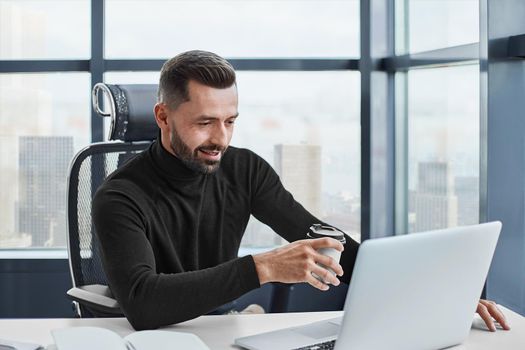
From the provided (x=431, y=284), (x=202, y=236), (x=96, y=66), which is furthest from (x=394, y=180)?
(x=431, y=284)

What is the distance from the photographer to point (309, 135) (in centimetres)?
387

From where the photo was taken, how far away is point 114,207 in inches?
70.8

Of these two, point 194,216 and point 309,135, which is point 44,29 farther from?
point 194,216

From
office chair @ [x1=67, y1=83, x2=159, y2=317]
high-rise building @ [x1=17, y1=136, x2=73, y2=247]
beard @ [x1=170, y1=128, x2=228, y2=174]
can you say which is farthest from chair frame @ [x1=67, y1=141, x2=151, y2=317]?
high-rise building @ [x1=17, y1=136, x2=73, y2=247]

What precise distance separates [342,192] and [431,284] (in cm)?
251

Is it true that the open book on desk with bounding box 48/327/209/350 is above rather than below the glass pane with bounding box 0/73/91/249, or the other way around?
below

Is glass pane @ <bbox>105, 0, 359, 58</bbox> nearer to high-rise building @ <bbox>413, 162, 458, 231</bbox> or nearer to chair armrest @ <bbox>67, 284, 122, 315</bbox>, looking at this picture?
high-rise building @ <bbox>413, 162, 458, 231</bbox>

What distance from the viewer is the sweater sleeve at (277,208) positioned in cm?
213

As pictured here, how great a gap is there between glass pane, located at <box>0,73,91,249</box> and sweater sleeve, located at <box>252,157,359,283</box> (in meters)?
1.77

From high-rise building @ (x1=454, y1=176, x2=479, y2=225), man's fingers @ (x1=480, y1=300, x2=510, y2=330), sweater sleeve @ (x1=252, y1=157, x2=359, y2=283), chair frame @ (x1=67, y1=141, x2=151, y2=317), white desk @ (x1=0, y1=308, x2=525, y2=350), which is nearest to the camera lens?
white desk @ (x1=0, y1=308, x2=525, y2=350)

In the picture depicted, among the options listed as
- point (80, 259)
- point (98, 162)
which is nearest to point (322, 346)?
point (80, 259)

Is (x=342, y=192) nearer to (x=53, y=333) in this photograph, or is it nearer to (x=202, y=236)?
(x=202, y=236)

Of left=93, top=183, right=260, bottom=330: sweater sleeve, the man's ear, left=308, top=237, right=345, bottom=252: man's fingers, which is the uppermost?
the man's ear

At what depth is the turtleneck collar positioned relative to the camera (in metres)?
1.98
